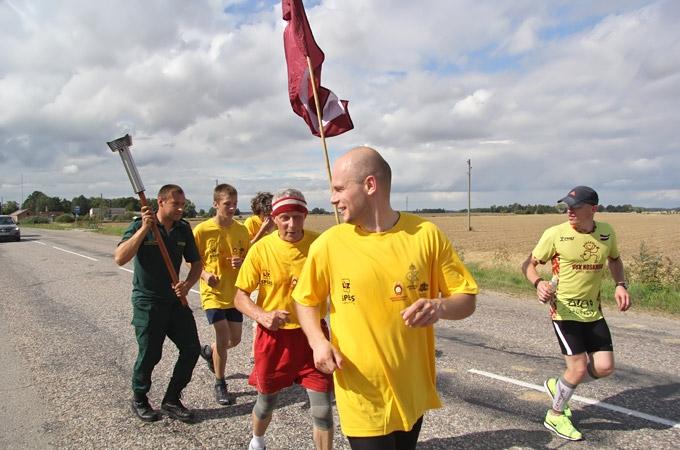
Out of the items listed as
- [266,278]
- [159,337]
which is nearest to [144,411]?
[159,337]

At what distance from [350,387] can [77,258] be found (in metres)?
19.6

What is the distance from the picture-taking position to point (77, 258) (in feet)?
62.4

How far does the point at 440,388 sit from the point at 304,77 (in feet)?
10.7

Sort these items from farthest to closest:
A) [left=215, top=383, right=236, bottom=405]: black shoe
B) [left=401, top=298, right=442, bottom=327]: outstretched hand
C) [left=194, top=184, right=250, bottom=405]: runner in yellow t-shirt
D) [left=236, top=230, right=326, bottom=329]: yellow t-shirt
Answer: [left=194, top=184, right=250, bottom=405]: runner in yellow t-shirt < [left=215, top=383, right=236, bottom=405]: black shoe < [left=236, top=230, right=326, bottom=329]: yellow t-shirt < [left=401, top=298, right=442, bottom=327]: outstretched hand

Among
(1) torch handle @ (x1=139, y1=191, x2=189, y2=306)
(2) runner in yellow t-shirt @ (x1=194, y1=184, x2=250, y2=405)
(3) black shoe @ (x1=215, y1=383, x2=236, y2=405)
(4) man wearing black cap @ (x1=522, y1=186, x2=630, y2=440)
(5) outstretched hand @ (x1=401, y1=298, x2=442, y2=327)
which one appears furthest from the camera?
(2) runner in yellow t-shirt @ (x1=194, y1=184, x2=250, y2=405)

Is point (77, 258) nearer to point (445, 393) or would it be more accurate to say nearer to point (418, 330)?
Result: point (445, 393)

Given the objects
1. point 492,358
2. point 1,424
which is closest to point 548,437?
point 492,358

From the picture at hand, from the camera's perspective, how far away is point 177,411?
4270mm

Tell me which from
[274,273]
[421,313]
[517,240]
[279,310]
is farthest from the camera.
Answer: [517,240]

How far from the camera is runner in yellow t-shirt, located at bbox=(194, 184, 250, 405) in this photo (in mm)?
4750

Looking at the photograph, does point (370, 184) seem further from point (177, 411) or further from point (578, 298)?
point (177, 411)

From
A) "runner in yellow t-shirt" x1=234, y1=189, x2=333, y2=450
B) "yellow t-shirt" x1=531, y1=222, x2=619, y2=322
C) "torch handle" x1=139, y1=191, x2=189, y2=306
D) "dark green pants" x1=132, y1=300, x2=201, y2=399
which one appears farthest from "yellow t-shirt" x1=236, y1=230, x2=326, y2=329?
"yellow t-shirt" x1=531, y1=222, x2=619, y2=322

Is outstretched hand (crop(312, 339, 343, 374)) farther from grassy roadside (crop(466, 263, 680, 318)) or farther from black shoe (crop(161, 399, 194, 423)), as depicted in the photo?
grassy roadside (crop(466, 263, 680, 318))

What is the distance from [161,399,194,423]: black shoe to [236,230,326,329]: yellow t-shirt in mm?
1486
